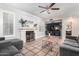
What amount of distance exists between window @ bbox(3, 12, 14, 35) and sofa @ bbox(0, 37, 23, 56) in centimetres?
23

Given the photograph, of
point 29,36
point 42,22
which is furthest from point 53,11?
point 29,36

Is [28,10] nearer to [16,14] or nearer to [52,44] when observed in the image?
[16,14]

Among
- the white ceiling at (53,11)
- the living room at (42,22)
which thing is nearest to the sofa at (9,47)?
the living room at (42,22)

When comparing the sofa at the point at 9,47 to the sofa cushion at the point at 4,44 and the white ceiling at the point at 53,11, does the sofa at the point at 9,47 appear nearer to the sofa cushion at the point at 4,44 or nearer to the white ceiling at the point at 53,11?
the sofa cushion at the point at 4,44

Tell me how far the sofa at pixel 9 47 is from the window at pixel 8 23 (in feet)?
0.77

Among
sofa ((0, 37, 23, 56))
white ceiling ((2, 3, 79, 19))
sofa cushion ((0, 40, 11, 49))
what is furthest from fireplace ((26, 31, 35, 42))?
white ceiling ((2, 3, 79, 19))

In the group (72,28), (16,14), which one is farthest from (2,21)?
(72,28)

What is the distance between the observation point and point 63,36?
7.73ft

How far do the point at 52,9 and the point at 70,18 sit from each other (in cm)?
57

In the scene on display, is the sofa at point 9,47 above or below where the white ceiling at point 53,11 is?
below

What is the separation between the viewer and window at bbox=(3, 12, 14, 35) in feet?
7.19

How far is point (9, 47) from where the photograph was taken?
220cm

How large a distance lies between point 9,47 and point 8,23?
679 mm

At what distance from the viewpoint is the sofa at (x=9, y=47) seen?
76.4 inches
